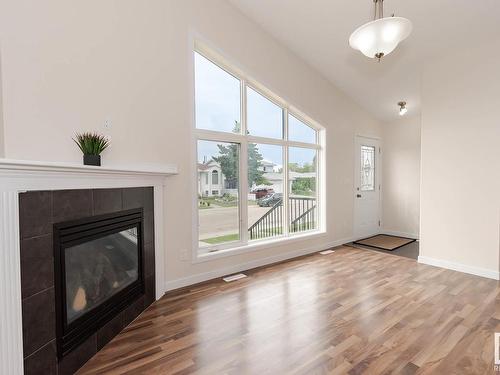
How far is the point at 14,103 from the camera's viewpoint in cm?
187

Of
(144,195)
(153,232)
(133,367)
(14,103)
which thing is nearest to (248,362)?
(133,367)

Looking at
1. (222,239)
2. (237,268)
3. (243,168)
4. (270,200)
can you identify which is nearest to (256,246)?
(237,268)

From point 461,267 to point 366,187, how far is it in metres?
2.41

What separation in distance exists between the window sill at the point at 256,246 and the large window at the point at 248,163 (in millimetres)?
95

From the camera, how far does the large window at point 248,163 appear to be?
337 centimetres

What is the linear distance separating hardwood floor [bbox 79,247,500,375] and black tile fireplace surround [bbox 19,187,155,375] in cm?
13

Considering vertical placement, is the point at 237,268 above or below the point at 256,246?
below

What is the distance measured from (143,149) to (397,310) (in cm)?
294

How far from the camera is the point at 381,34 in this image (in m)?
1.88

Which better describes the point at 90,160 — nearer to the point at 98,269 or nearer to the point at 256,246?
the point at 98,269

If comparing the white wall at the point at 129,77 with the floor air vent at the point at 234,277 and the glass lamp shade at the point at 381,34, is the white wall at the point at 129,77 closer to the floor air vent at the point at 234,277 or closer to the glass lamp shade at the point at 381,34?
the floor air vent at the point at 234,277

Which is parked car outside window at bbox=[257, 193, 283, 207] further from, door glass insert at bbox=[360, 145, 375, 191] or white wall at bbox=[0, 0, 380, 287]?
door glass insert at bbox=[360, 145, 375, 191]

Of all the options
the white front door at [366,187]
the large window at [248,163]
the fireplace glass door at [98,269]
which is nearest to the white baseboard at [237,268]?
the large window at [248,163]

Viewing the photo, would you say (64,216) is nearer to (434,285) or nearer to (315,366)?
(315,366)
